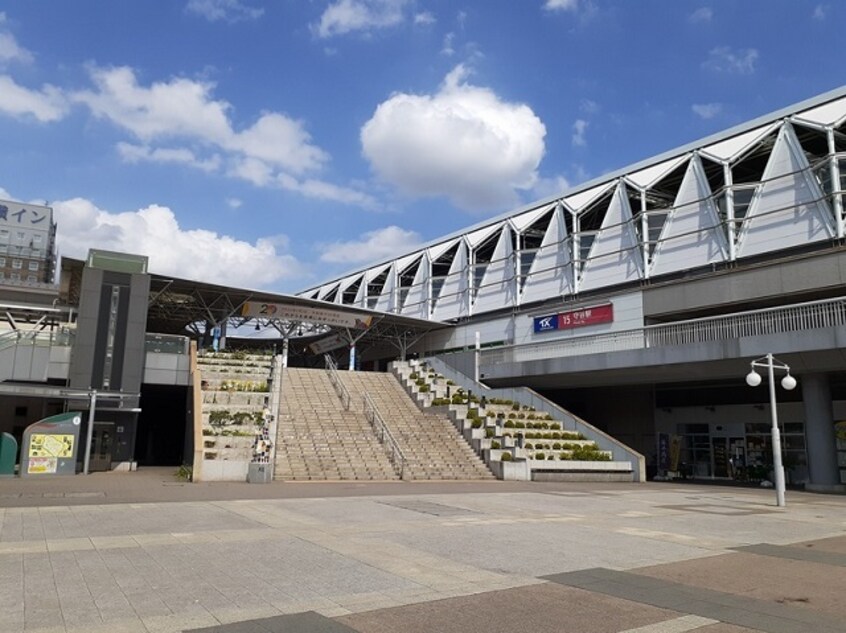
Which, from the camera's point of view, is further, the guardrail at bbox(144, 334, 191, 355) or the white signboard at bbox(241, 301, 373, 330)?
the white signboard at bbox(241, 301, 373, 330)

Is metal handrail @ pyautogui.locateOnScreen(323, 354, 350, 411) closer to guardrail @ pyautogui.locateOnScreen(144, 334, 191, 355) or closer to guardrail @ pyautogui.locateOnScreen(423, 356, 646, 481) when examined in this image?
guardrail @ pyautogui.locateOnScreen(423, 356, 646, 481)

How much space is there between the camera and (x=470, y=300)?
47.8 meters

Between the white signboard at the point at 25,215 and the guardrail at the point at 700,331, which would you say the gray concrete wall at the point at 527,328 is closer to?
the guardrail at the point at 700,331

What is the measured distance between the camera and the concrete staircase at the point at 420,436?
24891 mm

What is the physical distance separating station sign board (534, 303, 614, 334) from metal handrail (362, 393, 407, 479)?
14.3m

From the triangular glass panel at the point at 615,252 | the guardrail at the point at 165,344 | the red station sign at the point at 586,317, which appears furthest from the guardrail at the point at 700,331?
the guardrail at the point at 165,344

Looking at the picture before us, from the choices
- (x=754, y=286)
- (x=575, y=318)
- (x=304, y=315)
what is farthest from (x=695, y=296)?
(x=304, y=315)

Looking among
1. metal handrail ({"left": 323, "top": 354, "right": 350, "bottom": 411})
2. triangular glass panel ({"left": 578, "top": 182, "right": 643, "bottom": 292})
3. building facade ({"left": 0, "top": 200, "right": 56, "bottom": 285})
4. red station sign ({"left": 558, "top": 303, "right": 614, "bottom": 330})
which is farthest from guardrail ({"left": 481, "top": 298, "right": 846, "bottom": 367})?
building facade ({"left": 0, "top": 200, "right": 56, "bottom": 285})

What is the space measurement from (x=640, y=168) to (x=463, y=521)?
31343mm

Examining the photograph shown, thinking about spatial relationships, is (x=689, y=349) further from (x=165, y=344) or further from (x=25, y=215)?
(x=25, y=215)

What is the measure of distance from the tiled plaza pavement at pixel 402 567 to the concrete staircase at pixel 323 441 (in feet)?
21.8

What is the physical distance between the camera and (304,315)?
139ft

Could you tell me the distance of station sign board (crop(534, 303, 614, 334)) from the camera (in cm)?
3713

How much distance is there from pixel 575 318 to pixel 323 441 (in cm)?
1909
